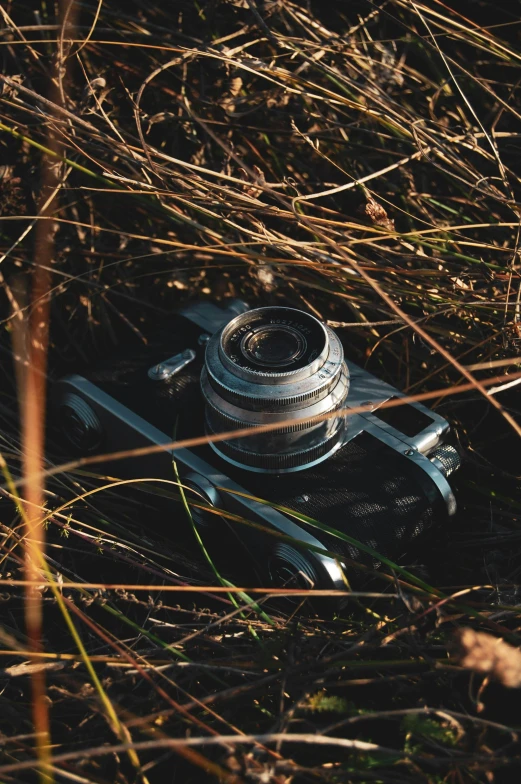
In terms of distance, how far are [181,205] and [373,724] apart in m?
1.20

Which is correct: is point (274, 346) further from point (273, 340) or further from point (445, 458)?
point (445, 458)

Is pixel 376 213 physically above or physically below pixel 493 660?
above

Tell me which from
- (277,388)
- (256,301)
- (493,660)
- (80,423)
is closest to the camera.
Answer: (493,660)

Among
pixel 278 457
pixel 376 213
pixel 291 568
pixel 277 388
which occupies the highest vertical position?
pixel 376 213

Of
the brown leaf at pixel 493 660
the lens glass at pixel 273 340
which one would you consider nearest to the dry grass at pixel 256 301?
the brown leaf at pixel 493 660

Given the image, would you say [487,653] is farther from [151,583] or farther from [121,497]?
[121,497]

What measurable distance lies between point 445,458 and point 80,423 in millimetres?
740

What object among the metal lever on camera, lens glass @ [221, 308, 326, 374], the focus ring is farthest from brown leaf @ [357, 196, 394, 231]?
the metal lever on camera

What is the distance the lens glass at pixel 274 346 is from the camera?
1.42 metres

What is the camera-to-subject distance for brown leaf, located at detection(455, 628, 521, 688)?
0.98 meters

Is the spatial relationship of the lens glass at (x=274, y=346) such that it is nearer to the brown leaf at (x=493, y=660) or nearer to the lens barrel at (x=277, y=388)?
the lens barrel at (x=277, y=388)

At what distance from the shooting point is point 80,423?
64.1 inches

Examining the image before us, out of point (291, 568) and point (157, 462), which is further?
point (157, 462)

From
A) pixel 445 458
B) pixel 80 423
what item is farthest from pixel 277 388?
pixel 80 423
